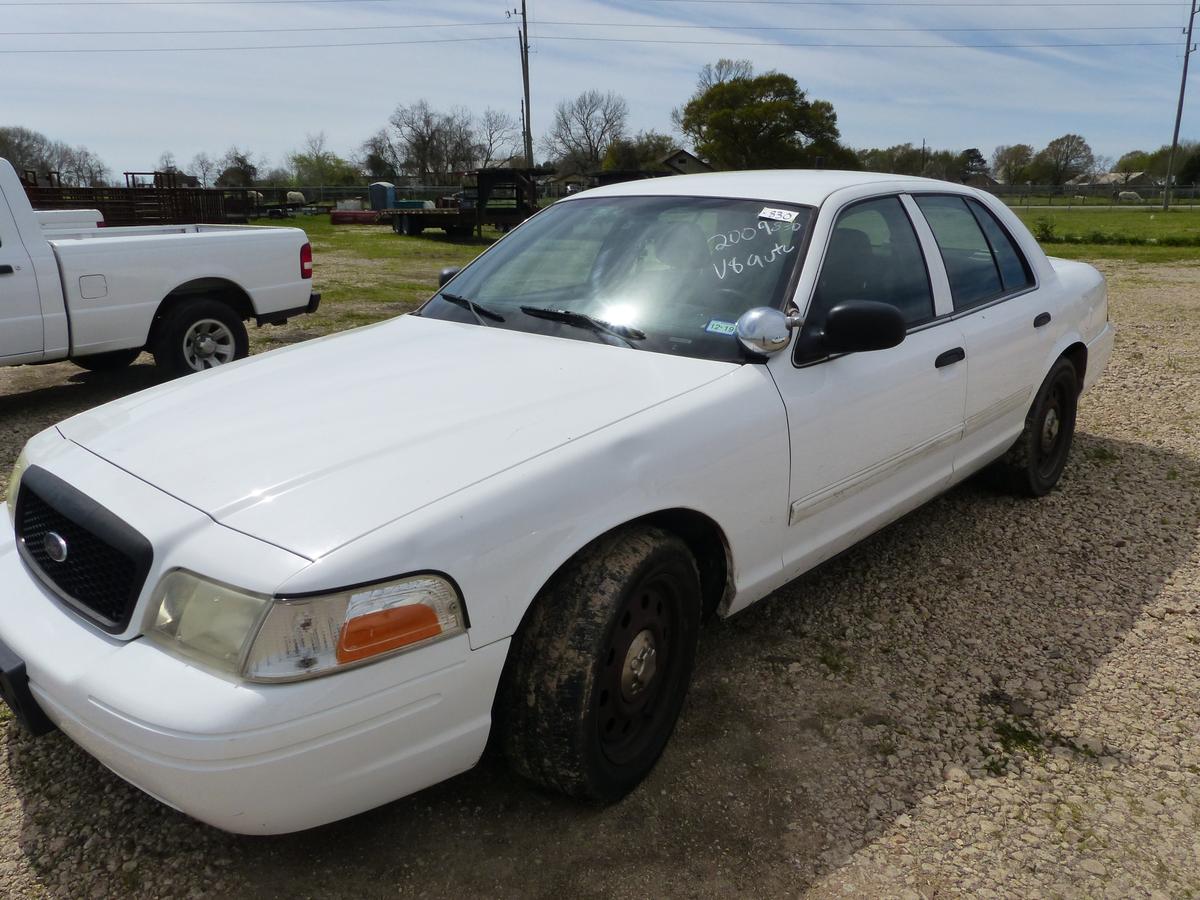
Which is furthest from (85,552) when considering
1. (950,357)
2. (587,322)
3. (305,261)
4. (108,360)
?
(305,261)

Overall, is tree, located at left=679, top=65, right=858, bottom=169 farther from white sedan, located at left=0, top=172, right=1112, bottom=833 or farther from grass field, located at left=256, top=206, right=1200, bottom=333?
white sedan, located at left=0, top=172, right=1112, bottom=833

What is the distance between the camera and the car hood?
211 centimetres

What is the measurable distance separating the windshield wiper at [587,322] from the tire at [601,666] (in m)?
0.75

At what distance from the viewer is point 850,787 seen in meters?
2.65

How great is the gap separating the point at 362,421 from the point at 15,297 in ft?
17.0

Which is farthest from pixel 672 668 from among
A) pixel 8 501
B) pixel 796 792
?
pixel 8 501

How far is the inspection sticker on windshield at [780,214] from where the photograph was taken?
3240 mm

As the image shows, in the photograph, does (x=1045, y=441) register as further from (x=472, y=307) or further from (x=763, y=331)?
(x=472, y=307)

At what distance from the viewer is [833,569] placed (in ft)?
13.2

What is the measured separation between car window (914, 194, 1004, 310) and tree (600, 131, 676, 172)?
6169 centimetres

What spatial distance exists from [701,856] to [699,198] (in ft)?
7.46

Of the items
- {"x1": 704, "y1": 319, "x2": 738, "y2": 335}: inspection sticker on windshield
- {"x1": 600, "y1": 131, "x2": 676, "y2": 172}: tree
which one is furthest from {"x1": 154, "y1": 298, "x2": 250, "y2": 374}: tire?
{"x1": 600, "y1": 131, "x2": 676, "y2": 172}: tree

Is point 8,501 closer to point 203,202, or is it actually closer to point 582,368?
point 582,368

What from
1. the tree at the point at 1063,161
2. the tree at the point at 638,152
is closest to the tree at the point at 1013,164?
the tree at the point at 1063,161
